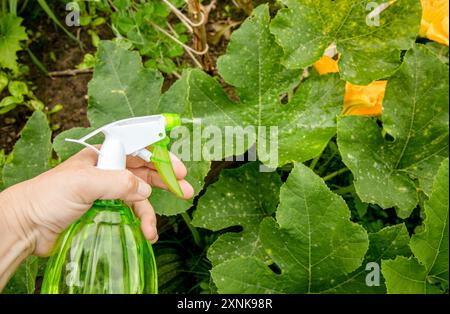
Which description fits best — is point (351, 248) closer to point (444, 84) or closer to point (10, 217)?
point (444, 84)

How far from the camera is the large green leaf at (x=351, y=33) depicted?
1.16 m

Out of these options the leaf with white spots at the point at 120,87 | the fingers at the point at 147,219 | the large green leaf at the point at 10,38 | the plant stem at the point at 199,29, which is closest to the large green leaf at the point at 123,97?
the leaf with white spots at the point at 120,87

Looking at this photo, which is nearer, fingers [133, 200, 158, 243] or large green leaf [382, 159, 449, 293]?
large green leaf [382, 159, 449, 293]

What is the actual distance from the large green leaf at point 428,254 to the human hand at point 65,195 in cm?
41

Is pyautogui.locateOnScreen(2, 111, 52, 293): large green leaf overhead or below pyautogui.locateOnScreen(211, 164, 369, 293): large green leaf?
overhead

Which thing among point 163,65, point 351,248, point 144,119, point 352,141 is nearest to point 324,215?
point 351,248

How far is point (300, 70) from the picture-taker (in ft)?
4.08

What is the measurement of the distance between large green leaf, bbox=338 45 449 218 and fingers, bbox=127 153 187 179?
306 millimetres

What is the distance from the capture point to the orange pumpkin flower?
124 cm

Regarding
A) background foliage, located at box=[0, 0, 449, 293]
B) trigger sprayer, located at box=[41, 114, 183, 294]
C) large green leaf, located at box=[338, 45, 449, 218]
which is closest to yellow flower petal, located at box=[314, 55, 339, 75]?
background foliage, located at box=[0, 0, 449, 293]

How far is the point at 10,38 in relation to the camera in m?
1.61

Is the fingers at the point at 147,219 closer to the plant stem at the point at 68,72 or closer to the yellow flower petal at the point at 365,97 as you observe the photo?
the yellow flower petal at the point at 365,97

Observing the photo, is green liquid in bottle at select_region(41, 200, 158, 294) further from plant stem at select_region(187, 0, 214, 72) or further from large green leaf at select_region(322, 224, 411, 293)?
plant stem at select_region(187, 0, 214, 72)

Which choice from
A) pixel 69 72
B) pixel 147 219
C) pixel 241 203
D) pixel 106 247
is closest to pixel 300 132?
pixel 241 203
